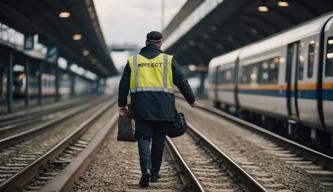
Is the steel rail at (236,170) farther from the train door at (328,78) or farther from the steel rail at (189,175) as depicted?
the train door at (328,78)

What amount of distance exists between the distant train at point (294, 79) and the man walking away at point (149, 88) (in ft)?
15.5

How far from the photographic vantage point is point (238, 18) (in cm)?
2967

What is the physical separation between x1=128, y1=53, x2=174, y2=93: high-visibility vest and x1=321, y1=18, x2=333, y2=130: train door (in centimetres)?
479

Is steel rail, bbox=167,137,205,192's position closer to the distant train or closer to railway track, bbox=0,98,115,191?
railway track, bbox=0,98,115,191

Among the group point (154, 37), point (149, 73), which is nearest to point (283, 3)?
point (154, 37)

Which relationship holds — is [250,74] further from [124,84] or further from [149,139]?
[124,84]

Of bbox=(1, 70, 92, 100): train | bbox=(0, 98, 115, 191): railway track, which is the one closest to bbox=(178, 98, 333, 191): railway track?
bbox=(0, 98, 115, 191): railway track

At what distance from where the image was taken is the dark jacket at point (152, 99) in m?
7.22

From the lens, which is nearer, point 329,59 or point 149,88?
point 149,88

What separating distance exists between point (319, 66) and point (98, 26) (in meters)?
20.7

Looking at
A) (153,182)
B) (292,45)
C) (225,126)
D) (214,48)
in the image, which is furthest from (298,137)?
(214,48)

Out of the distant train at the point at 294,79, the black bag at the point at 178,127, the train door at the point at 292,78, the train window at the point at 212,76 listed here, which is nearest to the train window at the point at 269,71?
the distant train at the point at 294,79

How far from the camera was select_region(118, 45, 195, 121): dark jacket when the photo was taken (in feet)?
23.7

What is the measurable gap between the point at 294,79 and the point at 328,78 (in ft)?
9.69
